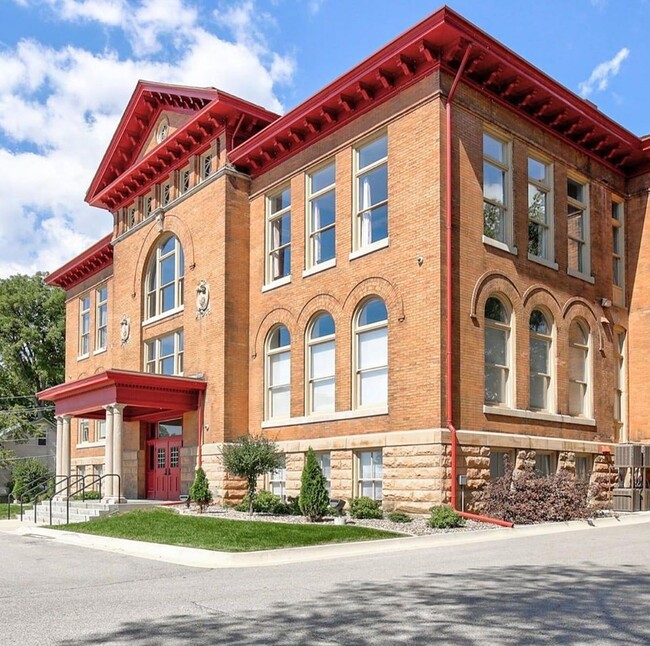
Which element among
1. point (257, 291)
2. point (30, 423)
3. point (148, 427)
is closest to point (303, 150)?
point (257, 291)

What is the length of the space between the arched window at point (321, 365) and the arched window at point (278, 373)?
1062 mm

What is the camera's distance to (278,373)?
25.0 meters

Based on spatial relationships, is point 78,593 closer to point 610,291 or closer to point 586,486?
point 586,486

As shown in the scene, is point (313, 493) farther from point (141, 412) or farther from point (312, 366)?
point (141, 412)

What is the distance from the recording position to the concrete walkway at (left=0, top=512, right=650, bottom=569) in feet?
44.2

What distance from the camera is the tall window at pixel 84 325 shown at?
1516 inches

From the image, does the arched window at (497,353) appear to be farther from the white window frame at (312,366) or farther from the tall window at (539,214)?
the white window frame at (312,366)

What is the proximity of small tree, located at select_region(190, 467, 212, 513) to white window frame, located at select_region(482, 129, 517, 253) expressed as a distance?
10043 millimetres

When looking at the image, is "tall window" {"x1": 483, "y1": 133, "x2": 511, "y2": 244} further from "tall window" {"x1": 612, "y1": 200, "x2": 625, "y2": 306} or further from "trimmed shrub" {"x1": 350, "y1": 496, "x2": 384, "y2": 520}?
"trimmed shrub" {"x1": 350, "y1": 496, "x2": 384, "y2": 520}

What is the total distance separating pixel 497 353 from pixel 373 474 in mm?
4424

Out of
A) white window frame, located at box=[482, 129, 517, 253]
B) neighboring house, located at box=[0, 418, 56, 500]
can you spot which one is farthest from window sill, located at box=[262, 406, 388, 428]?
neighboring house, located at box=[0, 418, 56, 500]

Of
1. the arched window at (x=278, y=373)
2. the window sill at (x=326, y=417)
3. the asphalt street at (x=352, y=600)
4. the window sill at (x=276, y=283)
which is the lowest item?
the asphalt street at (x=352, y=600)

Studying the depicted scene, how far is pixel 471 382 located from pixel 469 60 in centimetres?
796

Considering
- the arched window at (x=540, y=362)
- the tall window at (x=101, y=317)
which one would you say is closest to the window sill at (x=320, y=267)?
the arched window at (x=540, y=362)
